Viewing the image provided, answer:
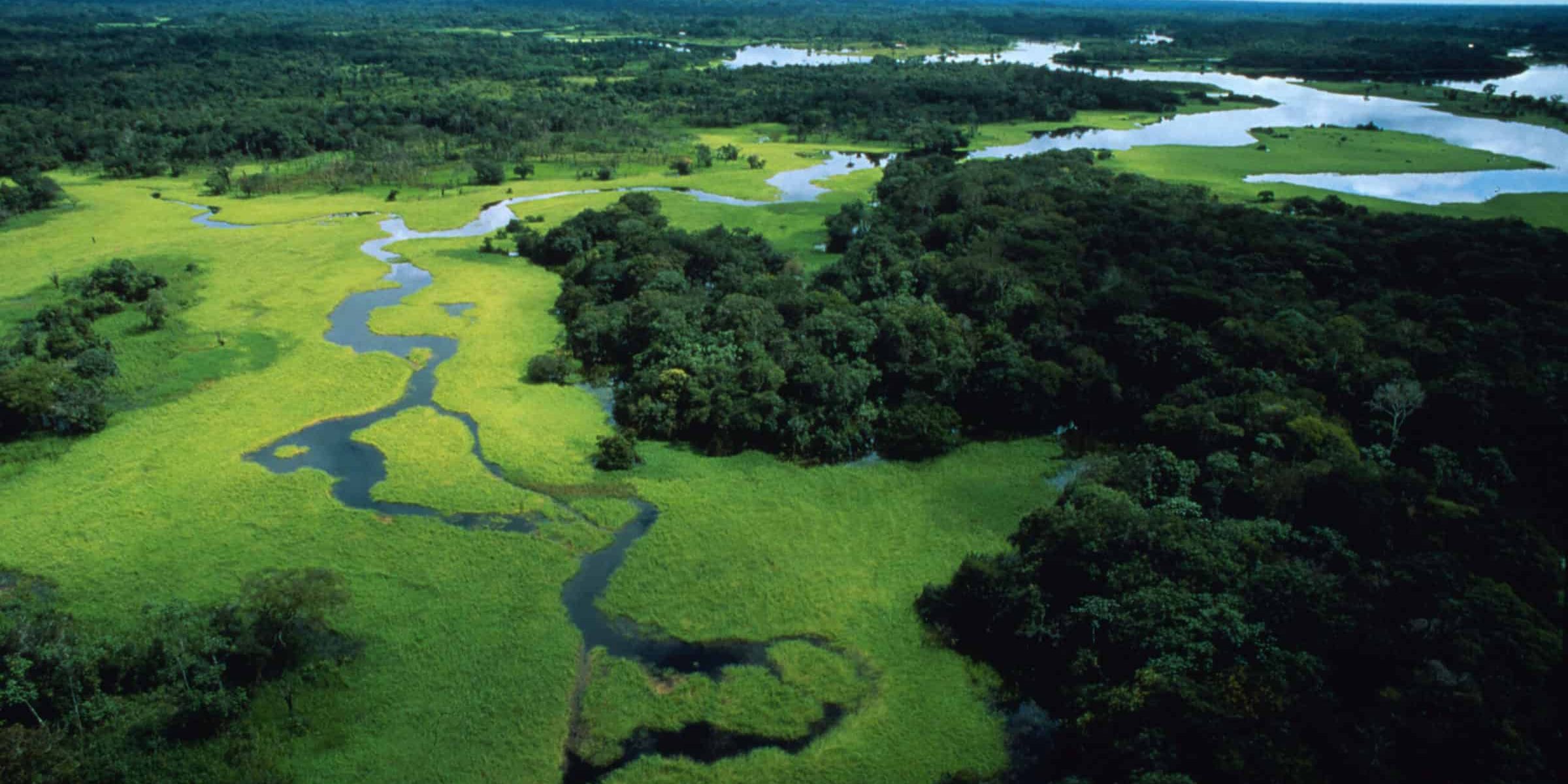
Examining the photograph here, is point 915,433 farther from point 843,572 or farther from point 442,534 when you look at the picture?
point 442,534

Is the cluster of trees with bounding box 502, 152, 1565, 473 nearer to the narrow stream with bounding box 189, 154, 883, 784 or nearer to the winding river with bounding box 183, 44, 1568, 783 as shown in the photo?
the narrow stream with bounding box 189, 154, 883, 784

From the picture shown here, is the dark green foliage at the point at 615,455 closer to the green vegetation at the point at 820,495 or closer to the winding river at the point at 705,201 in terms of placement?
the green vegetation at the point at 820,495

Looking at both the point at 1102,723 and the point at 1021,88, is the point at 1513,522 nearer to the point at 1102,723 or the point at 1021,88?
the point at 1102,723

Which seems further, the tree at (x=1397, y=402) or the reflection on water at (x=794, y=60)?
the reflection on water at (x=794, y=60)

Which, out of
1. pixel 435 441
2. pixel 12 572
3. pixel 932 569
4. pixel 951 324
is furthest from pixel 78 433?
pixel 951 324

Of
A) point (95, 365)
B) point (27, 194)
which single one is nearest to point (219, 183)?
point (27, 194)

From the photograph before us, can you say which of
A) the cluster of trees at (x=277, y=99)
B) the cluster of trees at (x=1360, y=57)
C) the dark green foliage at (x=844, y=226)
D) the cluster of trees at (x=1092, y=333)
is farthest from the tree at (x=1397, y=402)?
the cluster of trees at (x=1360, y=57)
